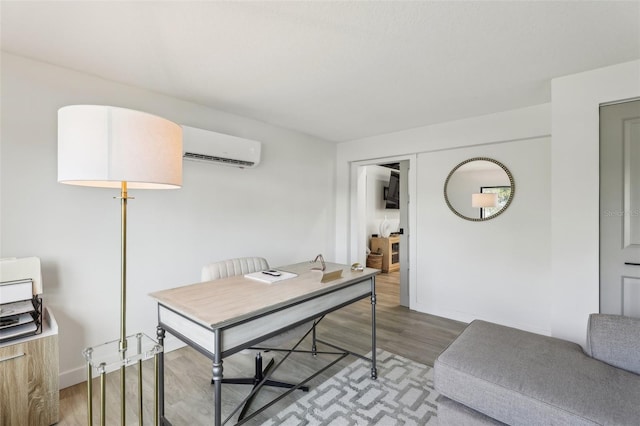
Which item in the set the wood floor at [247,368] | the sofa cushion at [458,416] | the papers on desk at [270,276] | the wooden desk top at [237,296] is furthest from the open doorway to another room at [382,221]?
the sofa cushion at [458,416]

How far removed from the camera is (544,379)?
1347mm

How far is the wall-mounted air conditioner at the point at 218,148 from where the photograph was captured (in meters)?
2.63

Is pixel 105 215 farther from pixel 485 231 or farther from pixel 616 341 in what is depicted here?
pixel 485 231

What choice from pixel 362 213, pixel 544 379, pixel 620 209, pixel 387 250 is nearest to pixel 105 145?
pixel 544 379

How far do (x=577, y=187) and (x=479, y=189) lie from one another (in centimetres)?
112

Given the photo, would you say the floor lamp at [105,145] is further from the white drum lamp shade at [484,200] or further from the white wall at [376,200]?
the white wall at [376,200]

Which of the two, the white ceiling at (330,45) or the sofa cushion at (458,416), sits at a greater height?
the white ceiling at (330,45)

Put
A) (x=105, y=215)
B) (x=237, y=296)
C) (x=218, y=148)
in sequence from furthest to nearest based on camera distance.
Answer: (x=218, y=148) < (x=105, y=215) < (x=237, y=296)

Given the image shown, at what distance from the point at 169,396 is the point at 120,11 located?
237 centimetres

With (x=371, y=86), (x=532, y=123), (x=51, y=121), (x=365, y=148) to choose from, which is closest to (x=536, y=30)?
(x=371, y=86)

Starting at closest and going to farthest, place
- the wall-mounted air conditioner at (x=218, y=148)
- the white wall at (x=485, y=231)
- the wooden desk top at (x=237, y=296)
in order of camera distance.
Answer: the wooden desk top at (x=237, y=296), the wall-mounted air conditioner at (x=218, y=148), the white wall at (x=485, y=231)

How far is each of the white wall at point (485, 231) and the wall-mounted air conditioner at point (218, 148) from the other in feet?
6.05

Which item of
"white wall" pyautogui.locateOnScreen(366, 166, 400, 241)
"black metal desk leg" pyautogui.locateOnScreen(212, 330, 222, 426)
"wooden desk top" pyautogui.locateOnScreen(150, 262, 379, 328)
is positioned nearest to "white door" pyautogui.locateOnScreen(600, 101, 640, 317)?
"wooden desk top" pyautogui.locateOnScreen(150, 262, 379, 328)

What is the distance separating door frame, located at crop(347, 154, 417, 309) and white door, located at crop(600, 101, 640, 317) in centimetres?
185
